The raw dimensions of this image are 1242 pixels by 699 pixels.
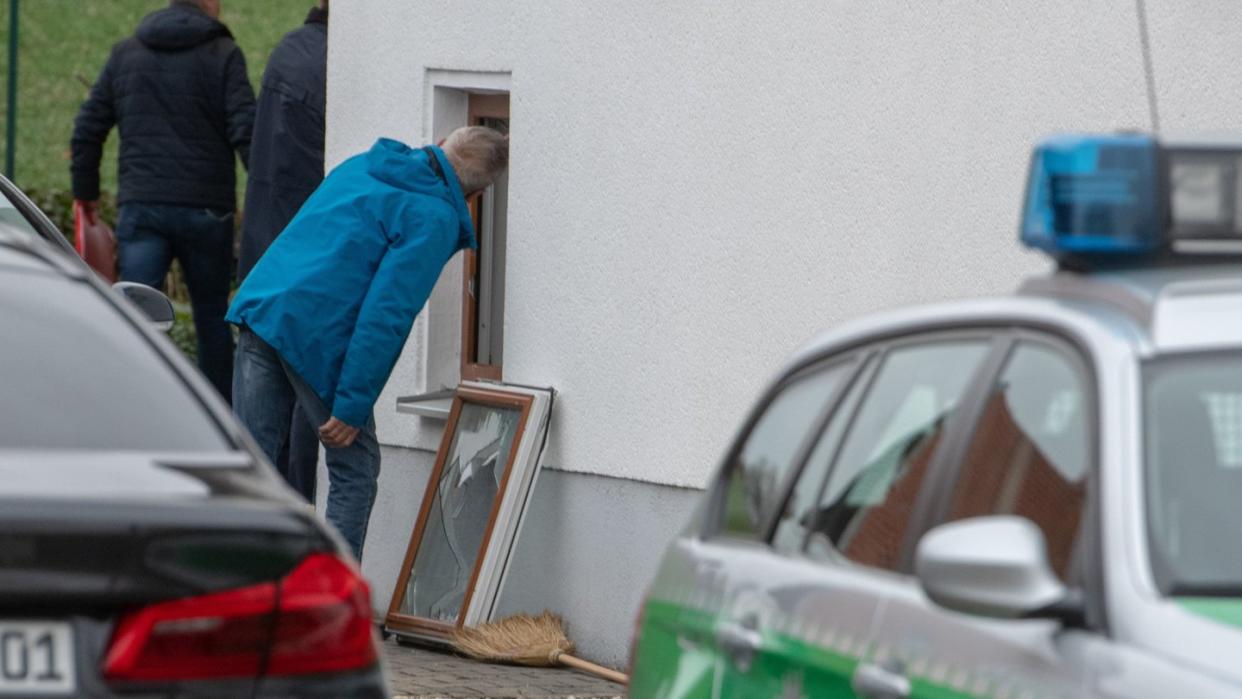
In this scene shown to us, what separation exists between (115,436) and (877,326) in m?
1.32

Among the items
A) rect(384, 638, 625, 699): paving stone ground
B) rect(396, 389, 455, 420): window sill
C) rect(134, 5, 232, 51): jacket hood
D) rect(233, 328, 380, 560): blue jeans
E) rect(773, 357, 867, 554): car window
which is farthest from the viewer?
rect(134, 5, 232, 51): jacket hood

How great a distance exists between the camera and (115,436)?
3996mm

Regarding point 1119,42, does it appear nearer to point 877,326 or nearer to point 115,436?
point 877,326

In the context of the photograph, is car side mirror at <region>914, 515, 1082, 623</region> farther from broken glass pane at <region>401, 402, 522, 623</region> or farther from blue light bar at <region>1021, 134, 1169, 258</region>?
broken glass pane at <region>401, 402, 522, 623</region>

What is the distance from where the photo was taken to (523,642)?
30.4ft

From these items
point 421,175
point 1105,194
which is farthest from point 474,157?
point 1105,194

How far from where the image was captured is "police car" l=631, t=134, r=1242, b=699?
3410mm

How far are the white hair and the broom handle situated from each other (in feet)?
5.65

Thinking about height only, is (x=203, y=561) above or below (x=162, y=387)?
below

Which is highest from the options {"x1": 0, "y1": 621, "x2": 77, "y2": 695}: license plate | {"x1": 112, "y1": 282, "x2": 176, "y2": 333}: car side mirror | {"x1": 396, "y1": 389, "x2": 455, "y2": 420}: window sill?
{"x1": 112, "y1": 282, "x2": 176, "y2": 333}: car side mirror

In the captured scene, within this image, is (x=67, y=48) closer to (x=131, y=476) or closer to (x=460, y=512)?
(x=460, y=512)

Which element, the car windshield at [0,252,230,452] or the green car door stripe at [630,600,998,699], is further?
the car windshield at [0,252,230,452]

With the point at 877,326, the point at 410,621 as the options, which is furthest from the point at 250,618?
the point at 410,621

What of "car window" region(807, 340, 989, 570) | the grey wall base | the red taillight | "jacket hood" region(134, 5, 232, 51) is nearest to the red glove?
"jacket hood" region(134, 5, 232, 51)
